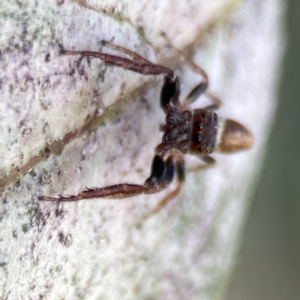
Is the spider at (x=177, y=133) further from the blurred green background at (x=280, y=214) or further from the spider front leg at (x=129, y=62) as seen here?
the blurred green background at (x=280, y=214)

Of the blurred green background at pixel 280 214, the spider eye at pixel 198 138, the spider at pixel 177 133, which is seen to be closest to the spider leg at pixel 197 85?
the spider at pixel 177 133

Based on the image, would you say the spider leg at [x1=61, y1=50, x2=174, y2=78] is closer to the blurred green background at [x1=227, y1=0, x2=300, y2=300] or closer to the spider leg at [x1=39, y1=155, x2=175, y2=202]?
the spider leg at [x1=39, y1=155, x2=175, y2=202]

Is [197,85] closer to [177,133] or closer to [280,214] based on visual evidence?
[177,133]

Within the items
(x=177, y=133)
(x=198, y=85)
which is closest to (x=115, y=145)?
(x=177, y=133)

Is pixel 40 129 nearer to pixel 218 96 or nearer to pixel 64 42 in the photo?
pixel 64 42

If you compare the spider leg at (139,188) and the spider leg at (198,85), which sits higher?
the spider leg at (198,85)

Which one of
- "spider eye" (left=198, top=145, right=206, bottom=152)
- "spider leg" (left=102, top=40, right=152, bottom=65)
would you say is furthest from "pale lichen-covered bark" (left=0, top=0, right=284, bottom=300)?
"spider eye" (left=198, top=145, right=206, bottom=152)
